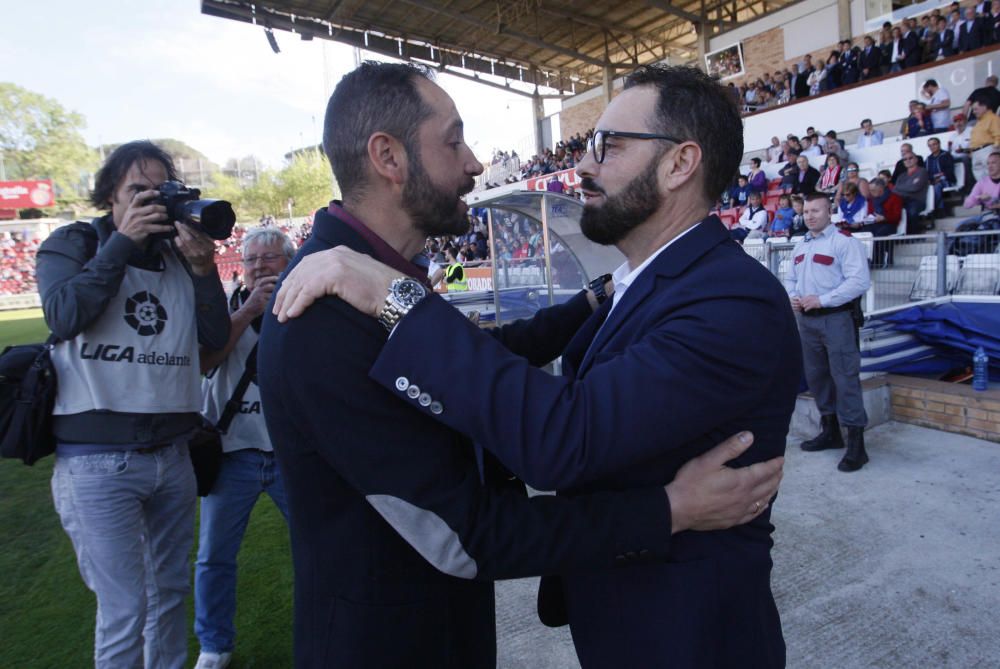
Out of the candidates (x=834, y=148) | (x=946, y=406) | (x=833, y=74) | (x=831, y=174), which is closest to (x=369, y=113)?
(x=946, y=406)

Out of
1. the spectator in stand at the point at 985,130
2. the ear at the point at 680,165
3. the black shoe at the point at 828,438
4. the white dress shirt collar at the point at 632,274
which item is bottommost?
the black shoe at the point at 828,438

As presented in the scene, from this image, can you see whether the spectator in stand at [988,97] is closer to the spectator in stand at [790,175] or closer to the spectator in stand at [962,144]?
the spectator in stand at [962,144]

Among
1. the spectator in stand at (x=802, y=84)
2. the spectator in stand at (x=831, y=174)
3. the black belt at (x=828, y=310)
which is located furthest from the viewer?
the spectator in stand at (x=802, y=84)

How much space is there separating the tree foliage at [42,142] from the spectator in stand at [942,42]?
64700mm

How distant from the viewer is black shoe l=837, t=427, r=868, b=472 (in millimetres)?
4523

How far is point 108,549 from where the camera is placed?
207 centimetres

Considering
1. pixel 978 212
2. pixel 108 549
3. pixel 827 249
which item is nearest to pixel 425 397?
pixel 108 549

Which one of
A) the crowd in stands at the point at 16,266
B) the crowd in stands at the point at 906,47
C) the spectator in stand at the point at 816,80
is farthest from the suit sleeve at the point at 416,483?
the crowd in stands at the point at 16,266

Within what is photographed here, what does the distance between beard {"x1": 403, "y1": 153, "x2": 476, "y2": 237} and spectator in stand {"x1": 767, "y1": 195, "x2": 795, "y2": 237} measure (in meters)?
10.4

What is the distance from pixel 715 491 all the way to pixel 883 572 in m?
2.72

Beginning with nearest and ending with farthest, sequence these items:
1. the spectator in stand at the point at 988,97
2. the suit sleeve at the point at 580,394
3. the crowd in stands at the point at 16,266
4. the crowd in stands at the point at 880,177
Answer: the suit sleeve at the point at 580,394, the crowd in stands at the point at 880,177, the spectator in stand at the point at 988,97, the crowd in stands at the point at 16,266

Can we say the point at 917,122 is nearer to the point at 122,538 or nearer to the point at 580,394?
the point at 580,394

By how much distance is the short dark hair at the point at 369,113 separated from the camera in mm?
1312

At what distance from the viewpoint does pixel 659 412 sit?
1030 mm
